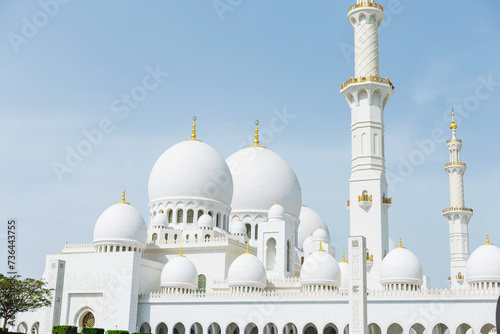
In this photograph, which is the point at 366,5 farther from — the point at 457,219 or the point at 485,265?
the point at 457,219

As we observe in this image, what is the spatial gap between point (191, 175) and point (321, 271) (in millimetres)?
12029

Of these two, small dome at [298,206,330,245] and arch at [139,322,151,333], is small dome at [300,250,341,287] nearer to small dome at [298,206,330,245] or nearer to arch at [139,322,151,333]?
arch at [139,322,151,333]

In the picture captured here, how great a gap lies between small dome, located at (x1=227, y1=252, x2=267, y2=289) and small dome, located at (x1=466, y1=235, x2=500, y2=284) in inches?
388

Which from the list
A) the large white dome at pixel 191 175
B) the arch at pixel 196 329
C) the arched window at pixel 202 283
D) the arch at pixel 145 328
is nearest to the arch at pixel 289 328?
the arch at pixel 196 329

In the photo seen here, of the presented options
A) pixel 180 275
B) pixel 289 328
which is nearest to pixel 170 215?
pixel 180 275

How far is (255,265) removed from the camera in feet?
97.5

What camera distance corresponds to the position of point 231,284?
2967 centimetres

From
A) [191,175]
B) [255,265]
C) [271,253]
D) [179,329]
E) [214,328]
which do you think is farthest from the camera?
[191,175]

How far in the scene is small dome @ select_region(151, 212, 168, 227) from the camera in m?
35.5

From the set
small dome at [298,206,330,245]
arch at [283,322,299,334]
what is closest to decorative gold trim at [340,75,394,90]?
arch at [283,322,299,334]

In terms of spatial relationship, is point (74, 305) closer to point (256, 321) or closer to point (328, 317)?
point (256, 321)

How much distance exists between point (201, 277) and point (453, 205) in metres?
21.2

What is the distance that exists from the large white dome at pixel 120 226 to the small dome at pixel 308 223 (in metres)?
14.8

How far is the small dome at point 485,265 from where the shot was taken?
26.1m
